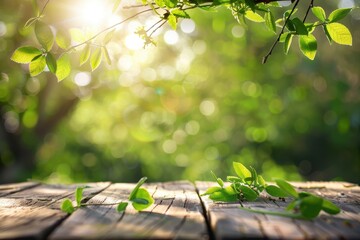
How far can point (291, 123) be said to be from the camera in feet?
32.8

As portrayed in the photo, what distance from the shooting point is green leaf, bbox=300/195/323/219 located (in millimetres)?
1295

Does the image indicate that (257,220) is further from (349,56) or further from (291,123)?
(349,56)

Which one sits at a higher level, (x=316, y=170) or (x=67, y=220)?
(x=67, y=220)

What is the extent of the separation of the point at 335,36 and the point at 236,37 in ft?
18.6

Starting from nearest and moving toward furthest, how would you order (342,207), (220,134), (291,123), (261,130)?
(342,207) → (261,130) → (291,123) → (220,134)

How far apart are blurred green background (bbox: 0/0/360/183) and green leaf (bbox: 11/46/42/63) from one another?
4622mm

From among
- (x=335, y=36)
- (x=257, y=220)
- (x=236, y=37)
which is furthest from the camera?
(x=236, y=37)

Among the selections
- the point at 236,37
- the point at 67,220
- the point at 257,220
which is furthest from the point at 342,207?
the point at 236,37

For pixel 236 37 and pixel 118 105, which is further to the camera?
pixel 118 105

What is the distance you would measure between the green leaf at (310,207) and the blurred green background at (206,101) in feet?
17.1

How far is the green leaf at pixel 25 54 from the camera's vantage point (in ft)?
4.80

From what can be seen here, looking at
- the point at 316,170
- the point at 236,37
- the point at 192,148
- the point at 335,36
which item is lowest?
the point at 316,170

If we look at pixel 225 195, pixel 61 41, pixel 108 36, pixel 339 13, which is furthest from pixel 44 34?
pixel 339 13

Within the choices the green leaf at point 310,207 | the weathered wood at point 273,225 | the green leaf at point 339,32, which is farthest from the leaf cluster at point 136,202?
the green leaf at point 339,32
